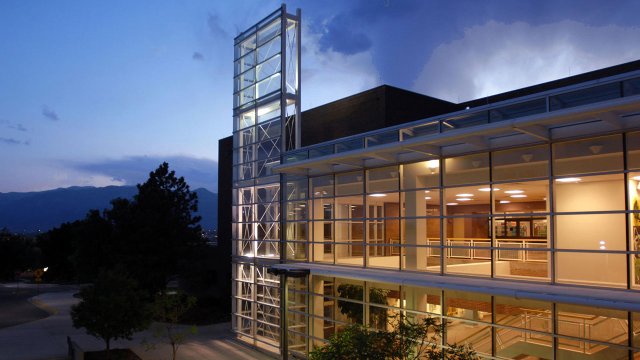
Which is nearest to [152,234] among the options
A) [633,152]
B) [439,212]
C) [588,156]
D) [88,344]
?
[88,344]

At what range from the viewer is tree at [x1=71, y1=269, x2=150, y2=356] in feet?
64.5

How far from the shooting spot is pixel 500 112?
13.8 m

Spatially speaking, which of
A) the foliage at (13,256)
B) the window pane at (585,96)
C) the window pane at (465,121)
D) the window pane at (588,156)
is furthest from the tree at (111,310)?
the foliage at (13,256)

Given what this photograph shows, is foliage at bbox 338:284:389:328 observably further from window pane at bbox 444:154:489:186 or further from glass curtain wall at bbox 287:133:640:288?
window pane at bbox 444:154:489:186

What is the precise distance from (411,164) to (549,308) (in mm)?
6182

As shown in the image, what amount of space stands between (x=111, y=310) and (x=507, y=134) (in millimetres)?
14922

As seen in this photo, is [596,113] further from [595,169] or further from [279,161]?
[279,161]

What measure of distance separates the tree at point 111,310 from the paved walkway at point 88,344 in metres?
0.99

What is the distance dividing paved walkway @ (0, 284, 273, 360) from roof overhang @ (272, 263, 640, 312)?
7.85m

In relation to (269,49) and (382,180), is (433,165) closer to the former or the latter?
(382,180)

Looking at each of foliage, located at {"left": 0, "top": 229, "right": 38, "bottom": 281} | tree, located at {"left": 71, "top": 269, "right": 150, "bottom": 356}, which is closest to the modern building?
tree, located at {"left": 71, "top": 269, "right": 150, "bottom": 356}

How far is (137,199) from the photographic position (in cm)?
3547

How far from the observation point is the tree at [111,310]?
19.7 m

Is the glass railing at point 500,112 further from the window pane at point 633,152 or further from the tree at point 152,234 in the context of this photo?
the tree at point 152,234
